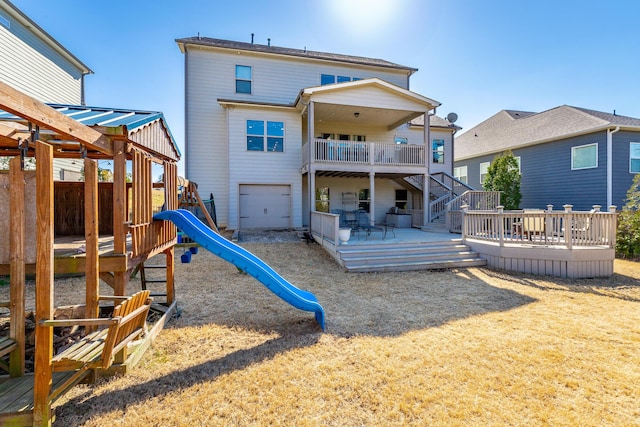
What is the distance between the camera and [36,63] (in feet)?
40.1

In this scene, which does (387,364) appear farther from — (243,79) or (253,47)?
(253,47)

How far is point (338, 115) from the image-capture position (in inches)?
545

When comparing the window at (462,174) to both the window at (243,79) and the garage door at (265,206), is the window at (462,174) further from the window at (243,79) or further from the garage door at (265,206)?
the window at (243,79)

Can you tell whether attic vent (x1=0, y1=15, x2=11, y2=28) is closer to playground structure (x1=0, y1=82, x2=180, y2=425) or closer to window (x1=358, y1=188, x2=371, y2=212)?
playground structure (x1=0, y1=82, x2=180, y2=425)

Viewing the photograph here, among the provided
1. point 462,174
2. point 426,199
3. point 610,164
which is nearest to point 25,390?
point 426,199

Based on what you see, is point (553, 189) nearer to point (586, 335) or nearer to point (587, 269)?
point (587, 269)

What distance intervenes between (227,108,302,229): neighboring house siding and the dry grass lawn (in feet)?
24.8

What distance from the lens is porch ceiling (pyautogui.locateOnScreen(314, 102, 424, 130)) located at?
1279 cm

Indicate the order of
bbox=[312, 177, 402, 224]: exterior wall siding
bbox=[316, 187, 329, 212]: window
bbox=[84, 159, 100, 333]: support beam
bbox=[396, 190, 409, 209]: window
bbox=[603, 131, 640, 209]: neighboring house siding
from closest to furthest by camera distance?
1. bbox=[84, 159, 100, 333]: support beam
2. bbox=[603, 131, 640, 209]: neighboring house siding
3. bbox=[316, 187, 329, 212]: window
4. bbox=[312, 177, 402, 224]: exterior wall siding
5. bbox=[396, 190, 409, 209]: window

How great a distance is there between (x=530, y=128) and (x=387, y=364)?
20.4m

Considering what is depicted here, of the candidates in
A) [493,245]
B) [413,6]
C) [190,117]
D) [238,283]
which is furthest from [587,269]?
[190,117]

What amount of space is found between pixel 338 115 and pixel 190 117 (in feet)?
23.5

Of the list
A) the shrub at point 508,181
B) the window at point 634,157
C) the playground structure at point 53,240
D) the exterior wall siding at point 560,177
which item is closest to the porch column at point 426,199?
the shrub at point 508,181

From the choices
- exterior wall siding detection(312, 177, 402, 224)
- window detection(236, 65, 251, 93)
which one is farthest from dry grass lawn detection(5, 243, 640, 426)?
window detection(236, 65, 251, 93)
